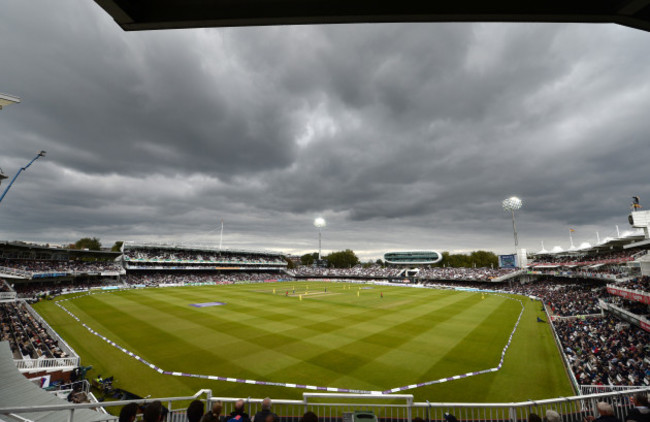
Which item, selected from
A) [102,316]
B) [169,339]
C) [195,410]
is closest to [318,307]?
[169,339]

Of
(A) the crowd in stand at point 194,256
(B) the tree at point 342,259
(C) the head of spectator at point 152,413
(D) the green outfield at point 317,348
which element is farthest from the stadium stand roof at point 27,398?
(B) the tree at point 342,259

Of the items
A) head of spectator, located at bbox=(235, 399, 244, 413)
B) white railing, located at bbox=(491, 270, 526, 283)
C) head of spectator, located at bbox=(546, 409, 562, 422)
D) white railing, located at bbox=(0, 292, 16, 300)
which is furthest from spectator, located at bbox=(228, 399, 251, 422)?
white railing, located at bbox=(491, 270, 526, 283)

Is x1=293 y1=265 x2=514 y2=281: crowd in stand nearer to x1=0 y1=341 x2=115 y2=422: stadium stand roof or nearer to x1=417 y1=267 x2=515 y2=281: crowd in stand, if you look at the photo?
x1=417 y1=267 x2=515 y2=281: crowd in stand

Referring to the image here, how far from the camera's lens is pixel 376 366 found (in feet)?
53.0

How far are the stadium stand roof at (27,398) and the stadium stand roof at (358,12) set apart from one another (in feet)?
26.5

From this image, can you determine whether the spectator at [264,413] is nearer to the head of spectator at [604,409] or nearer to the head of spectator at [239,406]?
the head of spectator at [239,406]

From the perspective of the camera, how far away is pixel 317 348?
1906cm

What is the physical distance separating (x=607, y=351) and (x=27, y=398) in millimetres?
29079

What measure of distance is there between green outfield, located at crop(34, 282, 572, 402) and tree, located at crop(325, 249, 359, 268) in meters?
114

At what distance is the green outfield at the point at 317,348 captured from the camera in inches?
543

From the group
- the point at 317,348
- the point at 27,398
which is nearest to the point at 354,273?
the point at 317,348

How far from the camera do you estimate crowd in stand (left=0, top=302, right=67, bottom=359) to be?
52.8 ft

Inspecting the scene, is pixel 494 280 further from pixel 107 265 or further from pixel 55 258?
pixel 55 258

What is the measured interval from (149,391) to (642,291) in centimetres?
3332
